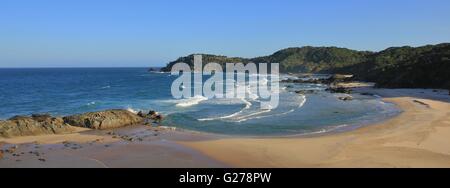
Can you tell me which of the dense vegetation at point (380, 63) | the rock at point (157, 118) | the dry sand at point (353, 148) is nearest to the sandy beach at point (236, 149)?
the dry sand at point (353, 148)

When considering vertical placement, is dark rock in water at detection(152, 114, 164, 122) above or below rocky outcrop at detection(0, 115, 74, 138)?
below

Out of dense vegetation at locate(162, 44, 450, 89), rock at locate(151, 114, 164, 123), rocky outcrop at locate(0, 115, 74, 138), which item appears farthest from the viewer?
dense vegetation at locate(162, 44, 450, 89)

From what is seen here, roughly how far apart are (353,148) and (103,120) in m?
15.1

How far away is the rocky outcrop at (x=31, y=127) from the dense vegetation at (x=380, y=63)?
42.1 metres

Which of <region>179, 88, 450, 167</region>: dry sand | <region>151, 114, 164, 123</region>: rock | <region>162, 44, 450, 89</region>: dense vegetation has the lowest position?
<region>151, 114, 164, 123</region>: rock

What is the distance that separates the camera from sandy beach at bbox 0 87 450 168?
1680cm

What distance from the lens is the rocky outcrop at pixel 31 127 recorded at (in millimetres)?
23309

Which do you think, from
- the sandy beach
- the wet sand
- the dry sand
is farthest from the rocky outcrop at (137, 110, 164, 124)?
the dry sand

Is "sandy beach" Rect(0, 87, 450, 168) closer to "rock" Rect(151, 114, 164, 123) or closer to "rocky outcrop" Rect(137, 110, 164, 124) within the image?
"rocky outcrop" Rect(137, 110, 164, 124)

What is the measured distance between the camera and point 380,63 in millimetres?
92188

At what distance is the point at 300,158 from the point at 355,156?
2127 mm

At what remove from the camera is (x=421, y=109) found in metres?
33.6

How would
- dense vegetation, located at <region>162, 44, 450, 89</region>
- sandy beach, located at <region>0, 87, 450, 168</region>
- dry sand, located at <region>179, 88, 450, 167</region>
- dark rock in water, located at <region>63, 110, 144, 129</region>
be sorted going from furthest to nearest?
1. dense vegetation, located at <region>162, 44, 450, 89</region>
2. dark rock in water, located at <region>63, 110, 144, 129</region>
3. sandy beach, located at <region>0, 87, 450, 168</region>
4. dry sand, located at <region>179, 88, 450, 167</region>
